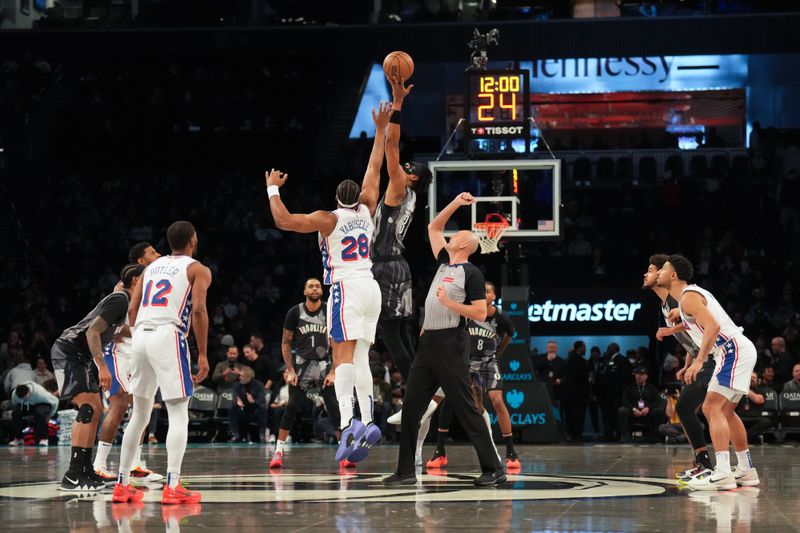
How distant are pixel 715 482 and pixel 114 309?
4.89m

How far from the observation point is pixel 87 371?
32.1 ft

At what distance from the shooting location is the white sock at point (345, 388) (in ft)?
30.7

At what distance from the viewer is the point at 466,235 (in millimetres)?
9453

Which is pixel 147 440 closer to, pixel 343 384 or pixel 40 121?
pixel 343 384

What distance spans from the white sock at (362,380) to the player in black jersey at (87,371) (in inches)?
73.0

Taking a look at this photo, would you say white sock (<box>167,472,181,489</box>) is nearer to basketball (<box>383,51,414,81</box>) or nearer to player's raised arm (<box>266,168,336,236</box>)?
player's raised arm (<box>266,168,336,236</box>)

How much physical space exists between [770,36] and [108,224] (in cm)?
1473

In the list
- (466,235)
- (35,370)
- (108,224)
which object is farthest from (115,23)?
(466,235)

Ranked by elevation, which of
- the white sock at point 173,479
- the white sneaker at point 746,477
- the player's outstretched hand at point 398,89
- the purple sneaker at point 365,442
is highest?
the player's outstretched hand at point 398,89

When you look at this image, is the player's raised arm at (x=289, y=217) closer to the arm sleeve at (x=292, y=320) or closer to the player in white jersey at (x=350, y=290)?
the player in white jersey at (x=350, y=290)

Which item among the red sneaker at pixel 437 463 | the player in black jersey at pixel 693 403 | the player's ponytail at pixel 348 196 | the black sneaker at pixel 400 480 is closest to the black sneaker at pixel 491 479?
the black sneaker at pixel 400 480

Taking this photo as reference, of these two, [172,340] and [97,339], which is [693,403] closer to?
[172,340]

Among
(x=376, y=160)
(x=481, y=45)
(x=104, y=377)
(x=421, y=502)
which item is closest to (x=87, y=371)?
(x=104, y=377)

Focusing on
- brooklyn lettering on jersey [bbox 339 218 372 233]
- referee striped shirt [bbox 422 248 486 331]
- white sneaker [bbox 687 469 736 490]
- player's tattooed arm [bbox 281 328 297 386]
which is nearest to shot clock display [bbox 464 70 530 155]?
player's tattooed arm [bbox 281 328 297 386]
